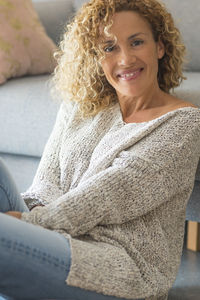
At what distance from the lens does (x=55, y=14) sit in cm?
279

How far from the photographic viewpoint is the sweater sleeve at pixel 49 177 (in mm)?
1447

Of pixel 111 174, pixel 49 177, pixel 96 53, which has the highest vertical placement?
pixel 96 53

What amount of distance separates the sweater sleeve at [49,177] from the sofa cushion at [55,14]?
3.91 feet

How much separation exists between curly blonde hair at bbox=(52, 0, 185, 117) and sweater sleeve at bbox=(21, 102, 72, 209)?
0.29 feet

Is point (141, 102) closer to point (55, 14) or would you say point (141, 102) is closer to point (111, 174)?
point (111, 174)

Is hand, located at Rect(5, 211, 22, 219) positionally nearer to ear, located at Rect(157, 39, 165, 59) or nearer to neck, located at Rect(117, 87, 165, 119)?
neck, located at Rect(117, 87, 165, 119)

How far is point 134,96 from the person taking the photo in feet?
4.97

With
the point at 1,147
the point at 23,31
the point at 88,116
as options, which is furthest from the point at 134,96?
the point at 23,31

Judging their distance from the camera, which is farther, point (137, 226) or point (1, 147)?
point (1, 147)

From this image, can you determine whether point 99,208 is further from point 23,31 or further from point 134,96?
point 23,31

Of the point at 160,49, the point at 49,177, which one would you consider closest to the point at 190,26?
the point at 160,49

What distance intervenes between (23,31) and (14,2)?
0.17 meters

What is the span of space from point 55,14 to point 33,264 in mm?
2032

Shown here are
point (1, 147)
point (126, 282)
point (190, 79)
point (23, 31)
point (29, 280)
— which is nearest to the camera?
point (29, 280)
